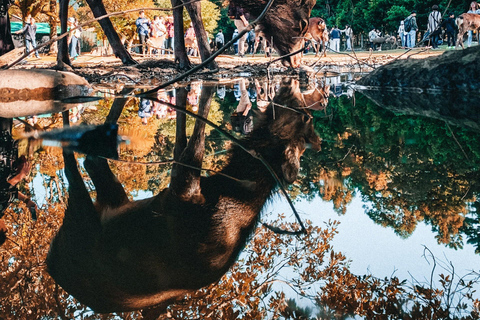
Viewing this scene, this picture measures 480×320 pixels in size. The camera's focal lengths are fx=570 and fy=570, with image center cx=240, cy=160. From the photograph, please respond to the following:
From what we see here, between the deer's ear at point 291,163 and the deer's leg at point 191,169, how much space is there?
0.50 meters

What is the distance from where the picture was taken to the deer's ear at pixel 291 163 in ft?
10.4

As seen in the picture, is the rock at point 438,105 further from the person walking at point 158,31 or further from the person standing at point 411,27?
the person standing at point 411,27

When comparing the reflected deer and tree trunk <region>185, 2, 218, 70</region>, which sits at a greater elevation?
tree trunk <region>185, 2, 218, 70</region>

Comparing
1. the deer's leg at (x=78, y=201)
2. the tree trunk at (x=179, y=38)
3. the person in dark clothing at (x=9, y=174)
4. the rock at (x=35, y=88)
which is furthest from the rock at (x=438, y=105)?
the tree trunk at (x=179, y=38)

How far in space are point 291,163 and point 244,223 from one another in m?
0.99

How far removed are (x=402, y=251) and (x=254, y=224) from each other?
708 millimetres

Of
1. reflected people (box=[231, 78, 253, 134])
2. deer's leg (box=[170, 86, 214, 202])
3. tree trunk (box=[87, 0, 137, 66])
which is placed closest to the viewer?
deer's leg (box=[170, 86, 214, 202])

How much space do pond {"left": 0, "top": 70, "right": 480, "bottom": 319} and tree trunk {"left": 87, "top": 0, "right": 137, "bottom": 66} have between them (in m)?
7.44

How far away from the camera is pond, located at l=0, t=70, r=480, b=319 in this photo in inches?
69.7

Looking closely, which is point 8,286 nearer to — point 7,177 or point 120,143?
point 7,177

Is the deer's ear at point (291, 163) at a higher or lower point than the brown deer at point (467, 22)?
lower

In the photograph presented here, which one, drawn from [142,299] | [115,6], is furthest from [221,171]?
[115,6]

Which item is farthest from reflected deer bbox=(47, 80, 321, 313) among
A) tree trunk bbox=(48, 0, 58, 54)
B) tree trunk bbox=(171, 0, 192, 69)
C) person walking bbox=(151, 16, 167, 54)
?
tree trunk bbox=(48, 0, 58, 54)

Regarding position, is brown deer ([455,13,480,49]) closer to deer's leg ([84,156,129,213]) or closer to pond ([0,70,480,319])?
pond ([0,70,480,319])
